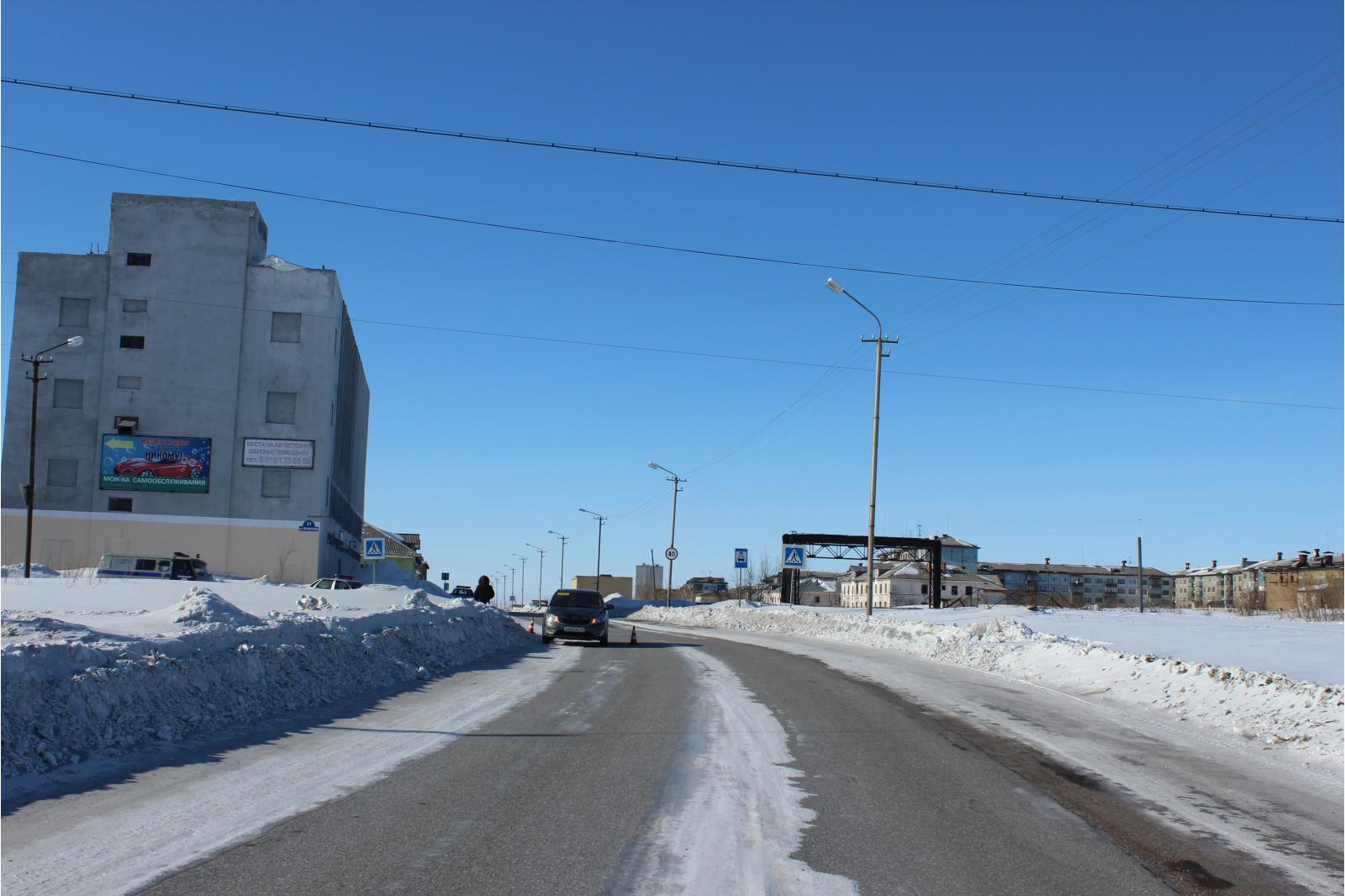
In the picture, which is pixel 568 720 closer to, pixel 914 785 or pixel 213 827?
pixel 914 785

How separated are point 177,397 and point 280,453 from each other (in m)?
6.63

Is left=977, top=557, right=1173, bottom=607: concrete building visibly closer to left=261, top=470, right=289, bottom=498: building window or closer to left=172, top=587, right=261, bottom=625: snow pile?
left=261, top=470, right=289, bottom=498: building window

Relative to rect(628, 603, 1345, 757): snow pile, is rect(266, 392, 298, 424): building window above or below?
above

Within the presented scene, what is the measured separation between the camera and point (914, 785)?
896cm

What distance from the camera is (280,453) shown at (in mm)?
61594

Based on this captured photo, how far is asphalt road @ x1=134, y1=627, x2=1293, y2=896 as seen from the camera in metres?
5.89

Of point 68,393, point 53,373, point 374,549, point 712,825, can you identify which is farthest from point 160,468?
point 712,825

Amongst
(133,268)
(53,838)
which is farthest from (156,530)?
(53,838)

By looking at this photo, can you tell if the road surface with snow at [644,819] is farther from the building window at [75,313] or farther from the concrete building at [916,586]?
the concrete building at [916,586]

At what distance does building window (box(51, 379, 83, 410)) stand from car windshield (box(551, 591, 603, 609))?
143ft

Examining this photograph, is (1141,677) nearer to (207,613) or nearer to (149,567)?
(207,613)

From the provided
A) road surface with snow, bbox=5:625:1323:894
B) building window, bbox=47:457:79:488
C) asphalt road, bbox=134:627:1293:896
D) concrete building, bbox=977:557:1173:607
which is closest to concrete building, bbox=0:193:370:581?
building window, bbox=47:457:79:488

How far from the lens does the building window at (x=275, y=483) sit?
61.6 m

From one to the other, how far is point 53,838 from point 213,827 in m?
0.90
